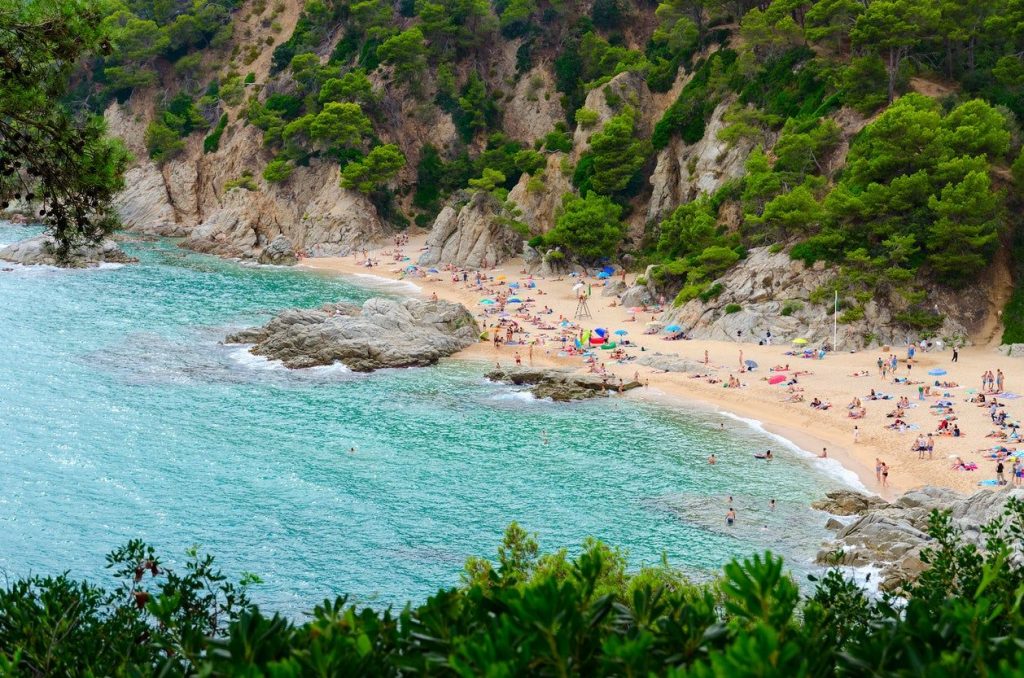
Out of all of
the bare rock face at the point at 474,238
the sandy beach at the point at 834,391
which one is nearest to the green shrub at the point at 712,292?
the sandy beach at the point at 834,391

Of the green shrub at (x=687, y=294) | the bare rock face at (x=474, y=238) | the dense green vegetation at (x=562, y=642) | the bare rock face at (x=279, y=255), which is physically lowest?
the dense green vegetation at (x=562, y=642)

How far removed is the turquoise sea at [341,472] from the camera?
3041 centimetres

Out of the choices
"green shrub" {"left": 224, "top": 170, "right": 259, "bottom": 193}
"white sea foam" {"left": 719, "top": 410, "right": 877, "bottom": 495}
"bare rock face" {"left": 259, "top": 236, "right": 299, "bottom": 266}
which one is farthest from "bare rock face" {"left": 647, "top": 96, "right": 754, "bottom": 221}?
"green shrub" {"left": 224, "top": 170, "right": 259, "bottom": 193}

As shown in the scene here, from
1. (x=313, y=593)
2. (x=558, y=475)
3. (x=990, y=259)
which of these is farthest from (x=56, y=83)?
(x=990, y=259)

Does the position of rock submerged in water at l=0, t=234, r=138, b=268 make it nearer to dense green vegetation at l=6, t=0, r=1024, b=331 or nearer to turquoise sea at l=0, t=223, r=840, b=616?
dense green vegetation at l=6, t=0, r=1024, b=331

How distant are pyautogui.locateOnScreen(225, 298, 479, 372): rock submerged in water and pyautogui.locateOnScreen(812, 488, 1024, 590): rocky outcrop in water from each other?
1106 inches

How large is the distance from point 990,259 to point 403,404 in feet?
112

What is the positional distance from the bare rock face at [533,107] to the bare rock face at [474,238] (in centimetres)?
1448

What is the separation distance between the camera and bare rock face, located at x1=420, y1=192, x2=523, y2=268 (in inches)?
3273

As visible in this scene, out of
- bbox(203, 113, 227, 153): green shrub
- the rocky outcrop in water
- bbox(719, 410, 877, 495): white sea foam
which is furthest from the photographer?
bbox(203, 113, 227, 153): green shrub

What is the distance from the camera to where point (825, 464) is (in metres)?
37.9

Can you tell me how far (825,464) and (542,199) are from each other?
168 feet

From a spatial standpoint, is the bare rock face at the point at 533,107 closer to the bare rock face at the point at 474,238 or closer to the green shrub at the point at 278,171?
the bare rock face at the point at 474,238

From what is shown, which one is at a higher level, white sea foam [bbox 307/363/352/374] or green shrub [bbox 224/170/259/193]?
green shrub [bbox 224/170/259/193]
